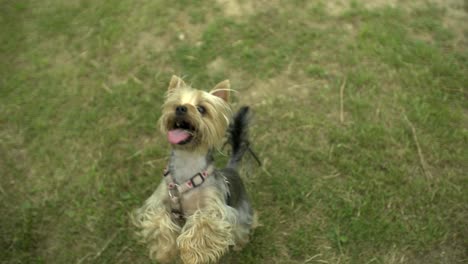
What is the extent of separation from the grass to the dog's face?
4.30 feet

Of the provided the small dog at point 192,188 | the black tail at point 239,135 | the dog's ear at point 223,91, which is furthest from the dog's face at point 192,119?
the black tail at point 239,135

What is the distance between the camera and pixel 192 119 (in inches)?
131

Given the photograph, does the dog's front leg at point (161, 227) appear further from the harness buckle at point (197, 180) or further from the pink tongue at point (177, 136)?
the pink tongue at point (177, 136)

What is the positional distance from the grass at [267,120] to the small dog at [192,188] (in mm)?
987

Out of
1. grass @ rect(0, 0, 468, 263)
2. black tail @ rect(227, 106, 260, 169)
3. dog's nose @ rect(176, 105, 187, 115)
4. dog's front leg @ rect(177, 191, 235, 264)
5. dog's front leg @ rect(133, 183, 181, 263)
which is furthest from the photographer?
grass @ rect(0, 0, 468, 263)

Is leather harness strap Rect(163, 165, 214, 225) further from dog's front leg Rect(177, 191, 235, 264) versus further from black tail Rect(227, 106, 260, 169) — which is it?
black tail Rect(227, 106, 260, 169)

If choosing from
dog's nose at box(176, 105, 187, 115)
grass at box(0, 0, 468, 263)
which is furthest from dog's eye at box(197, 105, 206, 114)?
grass at box(0, 0, 468, 263)

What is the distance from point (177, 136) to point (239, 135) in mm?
866

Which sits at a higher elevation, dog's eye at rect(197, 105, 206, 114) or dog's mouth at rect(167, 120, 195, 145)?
dog's eye at rect(197, 105, 206, 114)

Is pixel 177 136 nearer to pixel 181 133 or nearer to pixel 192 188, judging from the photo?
pixel 181 133

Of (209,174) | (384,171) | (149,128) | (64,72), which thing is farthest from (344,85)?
(64,72)

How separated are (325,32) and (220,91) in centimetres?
326

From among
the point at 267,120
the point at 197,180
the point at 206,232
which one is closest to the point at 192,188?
the point at 197,180

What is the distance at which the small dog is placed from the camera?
11.2 ft
